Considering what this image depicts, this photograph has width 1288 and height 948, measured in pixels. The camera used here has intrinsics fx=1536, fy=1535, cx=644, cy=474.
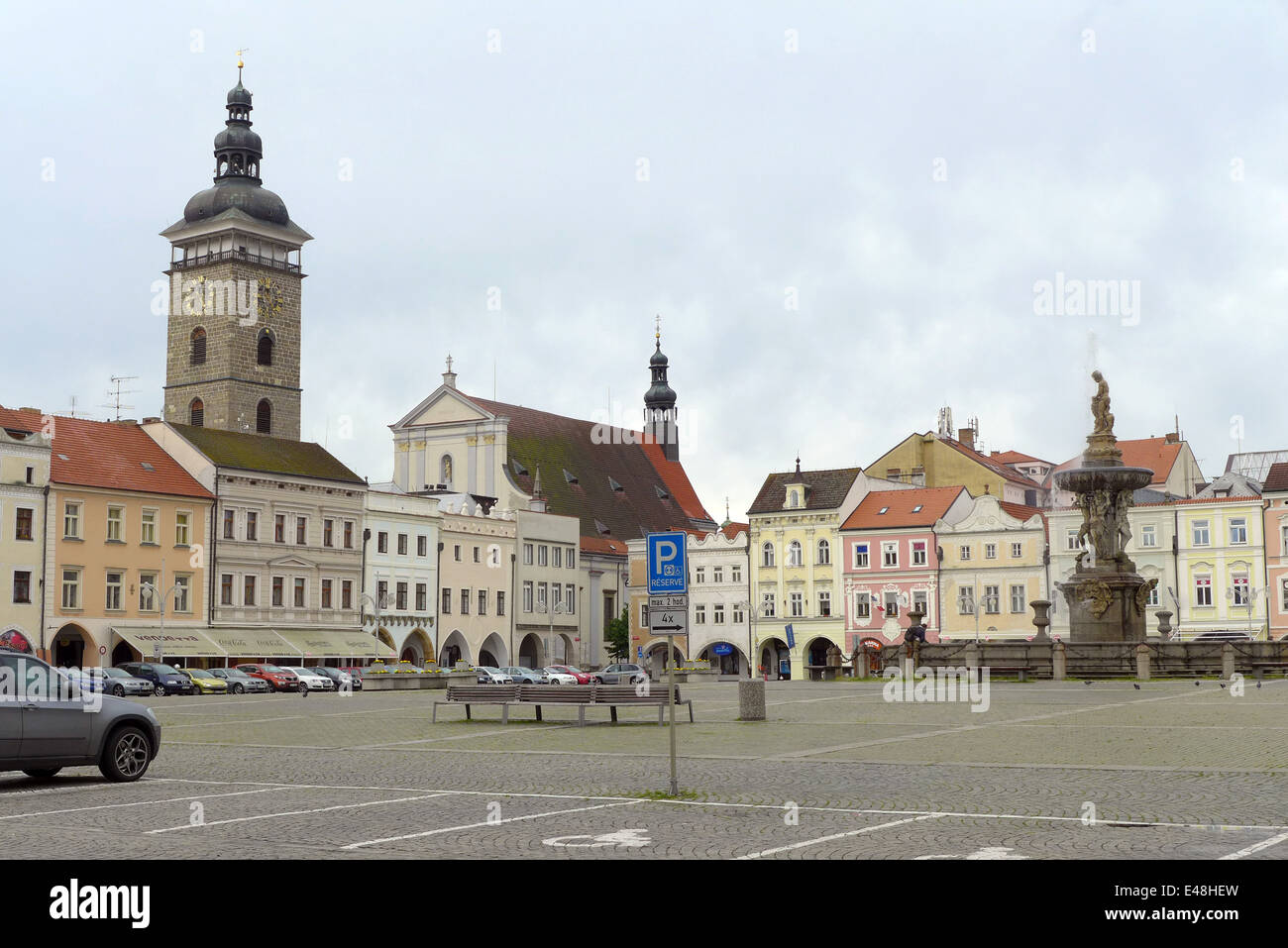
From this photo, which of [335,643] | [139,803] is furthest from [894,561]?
[139,803]

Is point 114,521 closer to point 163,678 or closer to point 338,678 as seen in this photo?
point 338,678

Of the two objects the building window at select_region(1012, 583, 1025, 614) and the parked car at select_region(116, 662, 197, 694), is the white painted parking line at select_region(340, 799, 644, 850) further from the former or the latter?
the building window at select_region(1012, 583, 1025, 614)

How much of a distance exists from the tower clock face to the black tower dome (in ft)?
13.4

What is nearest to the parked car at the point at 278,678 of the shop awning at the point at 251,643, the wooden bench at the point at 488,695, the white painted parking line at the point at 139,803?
the shop awning at the point at 251,643

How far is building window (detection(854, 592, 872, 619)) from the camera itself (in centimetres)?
8462

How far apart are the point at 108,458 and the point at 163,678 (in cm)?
1624

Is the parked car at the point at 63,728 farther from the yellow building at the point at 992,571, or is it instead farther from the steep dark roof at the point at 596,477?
the steep dark roof at the point at 596,477

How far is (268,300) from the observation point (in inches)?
3925

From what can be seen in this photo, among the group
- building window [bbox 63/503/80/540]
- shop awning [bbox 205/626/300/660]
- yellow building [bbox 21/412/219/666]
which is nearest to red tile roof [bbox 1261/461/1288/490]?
shop awning [bbox 205/626/300/660]

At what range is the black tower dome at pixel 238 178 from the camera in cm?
9888
